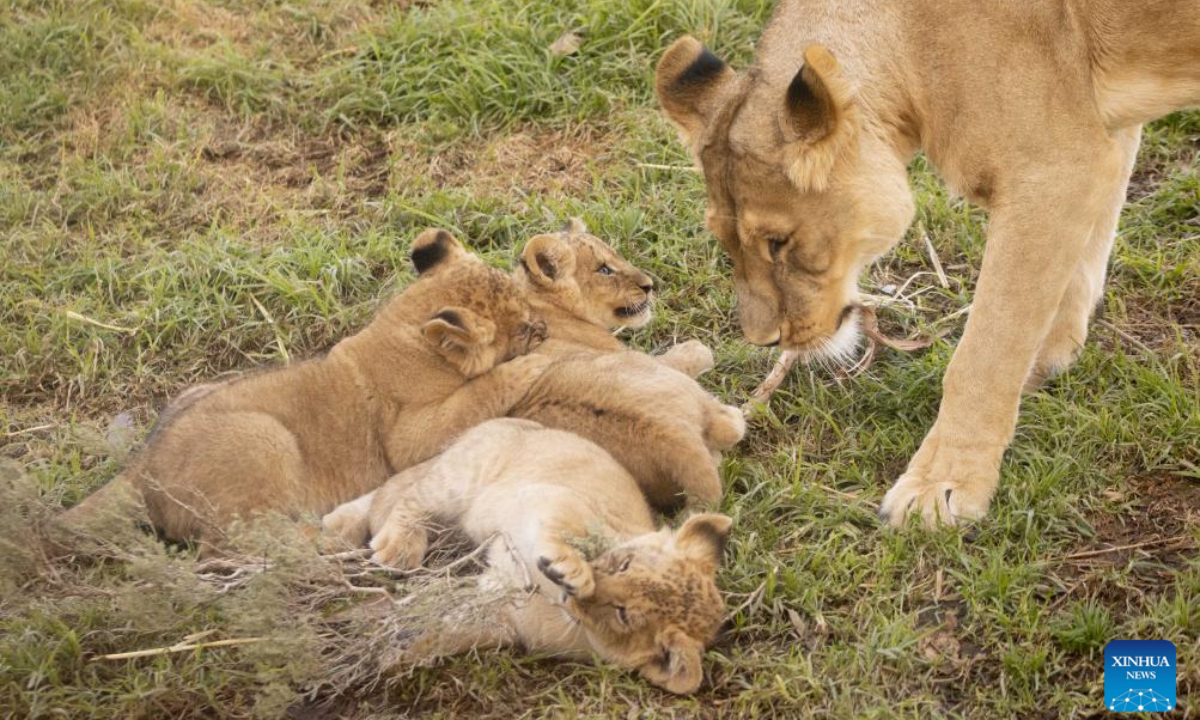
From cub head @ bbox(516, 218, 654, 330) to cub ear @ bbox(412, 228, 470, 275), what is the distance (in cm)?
27

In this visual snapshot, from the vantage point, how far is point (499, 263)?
6266 millimetres

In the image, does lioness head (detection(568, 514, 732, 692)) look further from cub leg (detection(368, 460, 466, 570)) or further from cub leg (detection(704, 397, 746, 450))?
cub leg (detection(704, 397, 746, 450))

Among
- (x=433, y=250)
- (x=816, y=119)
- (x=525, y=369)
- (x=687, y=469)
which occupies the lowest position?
(x=687, y=469)

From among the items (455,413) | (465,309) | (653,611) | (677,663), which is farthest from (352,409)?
(677,663)

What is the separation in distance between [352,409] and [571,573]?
136 centimetres

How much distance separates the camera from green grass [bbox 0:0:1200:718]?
411 cm

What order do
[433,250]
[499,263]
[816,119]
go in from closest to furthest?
1. [816,119]
2. [433,250]
3. [499,263]

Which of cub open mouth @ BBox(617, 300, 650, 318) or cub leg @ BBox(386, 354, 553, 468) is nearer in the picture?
cub leg @ BBox(386, 354, 553, 468)

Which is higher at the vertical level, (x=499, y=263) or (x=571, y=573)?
(x=571, y=573)

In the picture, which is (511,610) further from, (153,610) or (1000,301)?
(1000,301)

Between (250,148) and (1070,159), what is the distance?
408cm

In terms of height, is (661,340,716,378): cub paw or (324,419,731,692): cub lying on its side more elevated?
(324,419,731,692): cub lying on its side

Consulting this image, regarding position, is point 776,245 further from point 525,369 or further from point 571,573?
point 571,573

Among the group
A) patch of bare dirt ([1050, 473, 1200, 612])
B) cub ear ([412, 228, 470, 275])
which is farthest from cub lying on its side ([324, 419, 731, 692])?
patch of bare dirt ([1050, 473, 1200, 612])
